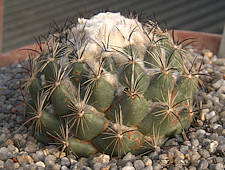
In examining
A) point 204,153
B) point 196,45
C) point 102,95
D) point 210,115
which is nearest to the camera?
point 102,95

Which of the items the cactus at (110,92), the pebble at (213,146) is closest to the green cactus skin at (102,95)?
the cactus at (110,92)

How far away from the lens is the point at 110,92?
1.38 m

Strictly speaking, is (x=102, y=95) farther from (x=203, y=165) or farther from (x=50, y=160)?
(x=203, y=165)

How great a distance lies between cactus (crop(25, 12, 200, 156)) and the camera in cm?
137

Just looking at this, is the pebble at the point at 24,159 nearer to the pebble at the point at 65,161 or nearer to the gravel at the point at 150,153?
the gravel at the point at 150,153

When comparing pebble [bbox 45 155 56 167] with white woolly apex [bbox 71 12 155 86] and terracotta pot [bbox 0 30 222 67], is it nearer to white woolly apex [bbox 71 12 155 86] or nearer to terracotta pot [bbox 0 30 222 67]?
white woolly apex [bbox 71 12 155 86]

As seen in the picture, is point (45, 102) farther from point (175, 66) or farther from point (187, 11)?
point (187, 11)

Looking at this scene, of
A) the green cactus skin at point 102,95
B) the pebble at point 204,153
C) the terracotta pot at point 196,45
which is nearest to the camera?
the green cactus skin at point 102,95

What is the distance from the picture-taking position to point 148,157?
1461 mm

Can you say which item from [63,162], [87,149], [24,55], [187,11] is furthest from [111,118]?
[187,11]

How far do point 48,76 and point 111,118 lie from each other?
33 cm

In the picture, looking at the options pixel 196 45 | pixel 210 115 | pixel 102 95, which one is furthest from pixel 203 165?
pixel 196 45

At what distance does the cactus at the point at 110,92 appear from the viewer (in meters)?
1.37

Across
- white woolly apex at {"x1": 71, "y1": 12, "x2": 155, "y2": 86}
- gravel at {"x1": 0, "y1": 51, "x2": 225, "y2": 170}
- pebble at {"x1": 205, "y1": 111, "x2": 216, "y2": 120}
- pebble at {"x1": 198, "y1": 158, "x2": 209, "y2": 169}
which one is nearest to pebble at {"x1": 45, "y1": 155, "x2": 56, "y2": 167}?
gravel at {"x1": 0, "y1": 51, "x2": 225, "y2": 170}
